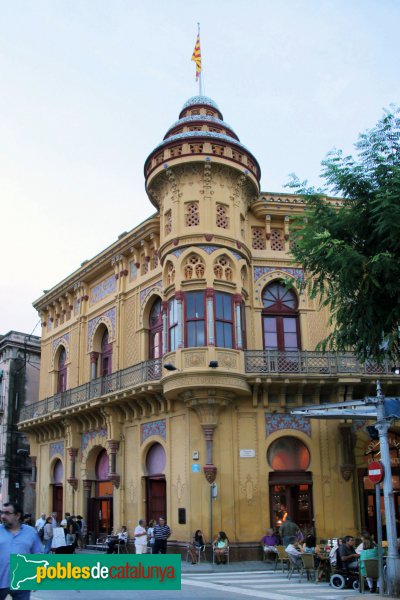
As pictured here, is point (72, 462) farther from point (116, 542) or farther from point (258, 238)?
point (258, 238)

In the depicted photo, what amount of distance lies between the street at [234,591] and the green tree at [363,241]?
17.0 ft

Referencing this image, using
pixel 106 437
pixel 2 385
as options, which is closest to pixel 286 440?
pixel 106 437

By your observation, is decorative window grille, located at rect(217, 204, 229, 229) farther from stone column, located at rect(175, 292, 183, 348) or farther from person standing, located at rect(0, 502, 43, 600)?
person standing, located at rect(0, 502, 43, 600)

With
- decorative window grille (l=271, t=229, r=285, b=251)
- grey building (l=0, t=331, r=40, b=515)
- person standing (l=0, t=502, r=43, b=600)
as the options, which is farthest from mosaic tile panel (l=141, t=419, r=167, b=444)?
person standing (l=0, t=502, r=43, b=600)

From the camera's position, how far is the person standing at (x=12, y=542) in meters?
7.23

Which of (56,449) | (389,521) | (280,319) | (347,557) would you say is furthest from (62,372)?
(389,521)

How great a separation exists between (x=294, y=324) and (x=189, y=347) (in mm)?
4625

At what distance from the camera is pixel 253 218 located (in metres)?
25.2

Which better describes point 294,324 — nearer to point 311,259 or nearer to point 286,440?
point 286,440

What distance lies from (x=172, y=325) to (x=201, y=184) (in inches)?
200

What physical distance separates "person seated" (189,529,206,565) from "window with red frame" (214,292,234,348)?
598cm

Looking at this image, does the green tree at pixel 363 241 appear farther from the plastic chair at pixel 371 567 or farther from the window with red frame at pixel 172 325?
the window with red frame at pixel 172 325

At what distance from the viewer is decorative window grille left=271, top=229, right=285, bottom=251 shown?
992 inches

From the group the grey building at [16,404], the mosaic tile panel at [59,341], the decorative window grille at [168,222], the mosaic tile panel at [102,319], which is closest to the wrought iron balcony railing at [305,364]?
the decorative window grille at [168,222]
